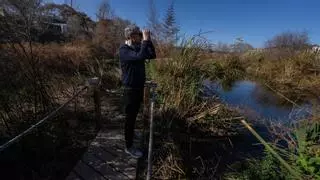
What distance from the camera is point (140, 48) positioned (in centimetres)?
363

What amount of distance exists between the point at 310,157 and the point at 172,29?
531 cm

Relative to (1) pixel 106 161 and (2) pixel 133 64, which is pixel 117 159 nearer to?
(1) pixel 106 161

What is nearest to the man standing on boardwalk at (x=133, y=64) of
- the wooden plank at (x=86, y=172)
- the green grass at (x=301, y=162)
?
the wooden plank at (x=86, y=172)

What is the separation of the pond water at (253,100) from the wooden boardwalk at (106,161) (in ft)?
7.62

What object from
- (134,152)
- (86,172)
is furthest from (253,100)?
(86,172)

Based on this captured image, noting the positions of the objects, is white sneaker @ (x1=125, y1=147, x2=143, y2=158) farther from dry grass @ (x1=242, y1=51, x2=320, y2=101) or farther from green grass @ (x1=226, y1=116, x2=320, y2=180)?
dry grass @ (x1=242, y1=51, x2=320, y2=101)

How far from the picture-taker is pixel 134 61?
3.62 m

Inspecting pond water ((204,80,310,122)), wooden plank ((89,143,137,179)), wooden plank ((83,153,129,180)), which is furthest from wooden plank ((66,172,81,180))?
pond water ((204,80,310,122))

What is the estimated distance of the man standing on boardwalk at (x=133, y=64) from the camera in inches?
140

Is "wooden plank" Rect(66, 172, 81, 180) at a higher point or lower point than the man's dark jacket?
lower

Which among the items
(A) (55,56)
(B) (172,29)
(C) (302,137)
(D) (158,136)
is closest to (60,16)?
(A) (55,56)

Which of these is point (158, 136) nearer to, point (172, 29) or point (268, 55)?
point (172, 29)

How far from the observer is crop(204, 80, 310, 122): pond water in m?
6.65

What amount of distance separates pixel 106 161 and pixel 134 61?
3.99ft
